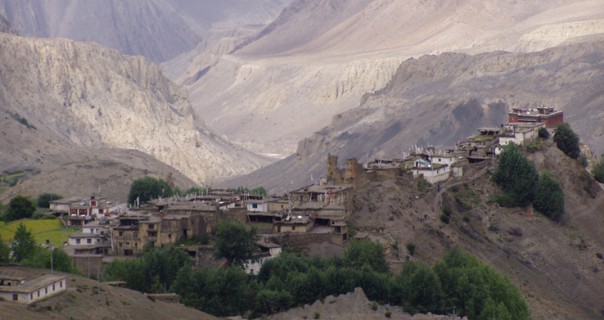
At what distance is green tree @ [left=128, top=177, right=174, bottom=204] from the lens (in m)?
87.2

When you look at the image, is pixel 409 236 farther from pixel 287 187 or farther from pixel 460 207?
pixel 287 187

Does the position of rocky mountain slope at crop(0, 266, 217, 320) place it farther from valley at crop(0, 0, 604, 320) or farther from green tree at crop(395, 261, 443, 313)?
green tree at crop(395, 261, 443, 313)

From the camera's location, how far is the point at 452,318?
203ft

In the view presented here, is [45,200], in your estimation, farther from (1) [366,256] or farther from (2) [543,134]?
(1) [366,256]

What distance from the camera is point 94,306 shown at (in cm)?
5194

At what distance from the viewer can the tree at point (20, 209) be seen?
8081 cm

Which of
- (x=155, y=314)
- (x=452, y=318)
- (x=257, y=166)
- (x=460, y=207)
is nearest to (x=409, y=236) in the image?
(x=460, y=207)

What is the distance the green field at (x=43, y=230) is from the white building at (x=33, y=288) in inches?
707

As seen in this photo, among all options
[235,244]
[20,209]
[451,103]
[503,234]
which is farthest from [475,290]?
[451,103]

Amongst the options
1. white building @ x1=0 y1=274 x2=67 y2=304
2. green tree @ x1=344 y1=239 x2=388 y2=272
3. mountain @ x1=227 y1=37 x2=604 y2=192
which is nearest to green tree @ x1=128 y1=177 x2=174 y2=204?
green tree @ x1=344 y1=239 x2=388 y2=272

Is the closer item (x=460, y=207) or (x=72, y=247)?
(x=72, y=247)

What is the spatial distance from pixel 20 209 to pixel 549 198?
1024 inches

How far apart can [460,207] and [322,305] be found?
835 inches

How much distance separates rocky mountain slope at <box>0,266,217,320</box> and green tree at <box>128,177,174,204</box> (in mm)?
29712
